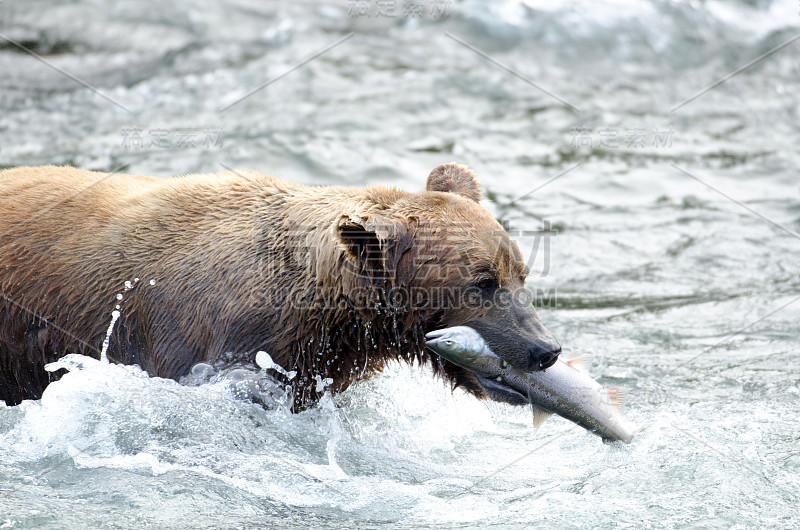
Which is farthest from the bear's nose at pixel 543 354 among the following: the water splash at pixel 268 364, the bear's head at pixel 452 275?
the water splash at pixel 268 364

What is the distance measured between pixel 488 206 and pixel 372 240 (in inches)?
189

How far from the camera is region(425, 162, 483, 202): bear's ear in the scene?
5203mm

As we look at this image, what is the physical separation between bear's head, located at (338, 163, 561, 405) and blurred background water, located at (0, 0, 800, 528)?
78 centimetres

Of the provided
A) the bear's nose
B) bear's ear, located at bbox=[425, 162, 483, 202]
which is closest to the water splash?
the bear's nose

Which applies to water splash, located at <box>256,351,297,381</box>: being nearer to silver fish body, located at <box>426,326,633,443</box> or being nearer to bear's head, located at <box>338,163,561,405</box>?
bear's head, located at <box>338,163,561,405</box>

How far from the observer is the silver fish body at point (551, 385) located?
14.9 ft

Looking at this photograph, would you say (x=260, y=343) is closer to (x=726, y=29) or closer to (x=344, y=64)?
(x=344, y=64)

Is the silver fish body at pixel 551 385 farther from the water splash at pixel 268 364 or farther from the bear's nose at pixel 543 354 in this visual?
the water splash at pixel 268 364

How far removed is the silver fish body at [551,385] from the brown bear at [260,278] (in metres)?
0.07

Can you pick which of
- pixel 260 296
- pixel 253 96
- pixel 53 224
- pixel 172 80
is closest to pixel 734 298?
pixel 260 296

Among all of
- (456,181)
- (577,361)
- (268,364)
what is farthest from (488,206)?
(268,364)

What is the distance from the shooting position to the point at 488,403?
5523 millimetres

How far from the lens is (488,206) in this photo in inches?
363

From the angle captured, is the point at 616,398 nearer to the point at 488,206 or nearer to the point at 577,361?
the point at 577,361
